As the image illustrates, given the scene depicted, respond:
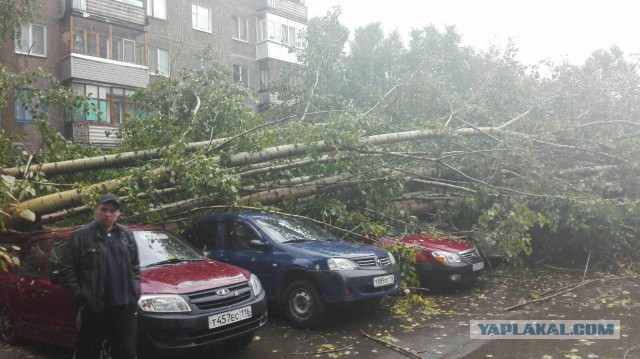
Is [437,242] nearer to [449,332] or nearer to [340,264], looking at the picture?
[449,332]

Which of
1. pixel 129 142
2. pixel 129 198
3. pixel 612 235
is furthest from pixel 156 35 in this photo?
pixel 612 235

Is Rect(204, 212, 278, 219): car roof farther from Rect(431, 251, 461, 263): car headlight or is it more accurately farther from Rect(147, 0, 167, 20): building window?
Rect(147, 0, 167, 20): building window

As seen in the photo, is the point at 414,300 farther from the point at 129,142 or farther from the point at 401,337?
the point at 129,142

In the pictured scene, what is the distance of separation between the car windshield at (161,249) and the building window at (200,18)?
22.4 metres

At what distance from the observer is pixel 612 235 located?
32.0ft

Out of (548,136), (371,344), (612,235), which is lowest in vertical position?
(371,344)

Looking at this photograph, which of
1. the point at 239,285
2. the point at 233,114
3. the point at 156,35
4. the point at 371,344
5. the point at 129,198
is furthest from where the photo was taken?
the point at 156,35

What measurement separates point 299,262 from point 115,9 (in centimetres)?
1942

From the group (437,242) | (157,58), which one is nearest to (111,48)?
(157,58)

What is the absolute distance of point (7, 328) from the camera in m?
6.11

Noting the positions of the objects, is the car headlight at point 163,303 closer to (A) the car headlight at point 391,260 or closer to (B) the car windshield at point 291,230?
(B) the car windshield at point 291,230

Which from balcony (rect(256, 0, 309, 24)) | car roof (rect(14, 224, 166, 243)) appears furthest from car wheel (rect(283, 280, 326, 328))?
balcony (rect(256, 0, 309, 24))

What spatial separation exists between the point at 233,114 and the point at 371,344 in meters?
5.24

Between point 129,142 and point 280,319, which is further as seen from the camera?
point 129,142
